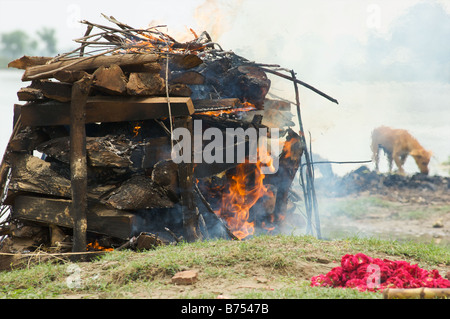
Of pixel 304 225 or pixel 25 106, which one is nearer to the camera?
pixel 25 106

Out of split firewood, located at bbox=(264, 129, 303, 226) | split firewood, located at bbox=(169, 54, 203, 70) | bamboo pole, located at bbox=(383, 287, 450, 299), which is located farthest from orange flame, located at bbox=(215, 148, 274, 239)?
bamboo pole, located at bbox=(383, 287, 450, 299)

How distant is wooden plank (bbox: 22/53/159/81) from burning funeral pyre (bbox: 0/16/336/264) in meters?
0.01

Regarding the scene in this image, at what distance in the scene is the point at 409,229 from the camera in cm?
1410

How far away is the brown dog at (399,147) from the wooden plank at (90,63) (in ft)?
54.2

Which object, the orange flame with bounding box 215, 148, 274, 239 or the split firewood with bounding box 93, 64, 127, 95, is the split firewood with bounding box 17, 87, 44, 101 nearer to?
the split firewood with bounding box 93, 64, 127, 95

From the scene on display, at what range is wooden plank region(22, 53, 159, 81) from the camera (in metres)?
6.78

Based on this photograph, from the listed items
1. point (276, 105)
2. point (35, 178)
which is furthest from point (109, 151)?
point (276, 105)

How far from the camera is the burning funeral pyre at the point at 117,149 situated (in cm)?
677

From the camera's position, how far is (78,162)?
21.9 ft

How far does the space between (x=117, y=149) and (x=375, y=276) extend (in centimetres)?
401

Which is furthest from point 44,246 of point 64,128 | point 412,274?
point 412,274

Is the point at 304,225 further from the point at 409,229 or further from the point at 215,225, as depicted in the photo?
the point at 409,229

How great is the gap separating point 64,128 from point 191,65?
92.3 inches

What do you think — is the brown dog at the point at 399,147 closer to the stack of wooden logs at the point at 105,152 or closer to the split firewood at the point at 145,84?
the stack of wooden logs at the point at 105,152
